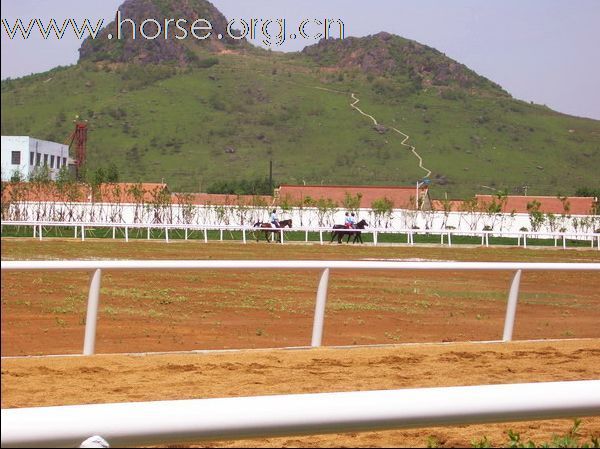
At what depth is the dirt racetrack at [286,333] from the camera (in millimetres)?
7633

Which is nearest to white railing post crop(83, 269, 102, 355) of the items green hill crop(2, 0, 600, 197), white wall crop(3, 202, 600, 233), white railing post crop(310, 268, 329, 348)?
white railing post crop(310, 268, 329, 348)

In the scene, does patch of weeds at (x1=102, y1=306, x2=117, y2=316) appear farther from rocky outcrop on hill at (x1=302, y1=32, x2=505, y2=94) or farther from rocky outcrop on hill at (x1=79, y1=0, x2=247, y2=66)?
rocky outcrop on hill at (x1=302, y1=32, x2=505, y2=94)

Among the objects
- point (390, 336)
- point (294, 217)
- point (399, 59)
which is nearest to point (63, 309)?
point (390, 336)

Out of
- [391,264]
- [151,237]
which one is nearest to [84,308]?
[391,264]

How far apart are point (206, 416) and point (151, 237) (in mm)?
34600

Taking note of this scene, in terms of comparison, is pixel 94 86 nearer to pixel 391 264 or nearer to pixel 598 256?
pixel 598 256

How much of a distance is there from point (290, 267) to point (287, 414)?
7.20 metres

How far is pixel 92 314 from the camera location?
841 cm

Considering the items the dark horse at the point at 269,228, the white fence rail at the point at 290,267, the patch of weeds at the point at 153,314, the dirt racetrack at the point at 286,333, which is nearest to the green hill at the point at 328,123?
the dark horse at the point at 269,228

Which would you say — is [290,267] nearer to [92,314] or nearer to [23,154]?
[92,314]

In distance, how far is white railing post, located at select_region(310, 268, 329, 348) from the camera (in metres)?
9.29

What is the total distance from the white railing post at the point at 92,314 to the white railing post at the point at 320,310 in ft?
6.91

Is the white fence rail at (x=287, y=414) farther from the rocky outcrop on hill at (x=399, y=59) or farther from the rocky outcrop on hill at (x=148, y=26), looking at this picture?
the rocky outcrop on hill at (x=399, y=59)

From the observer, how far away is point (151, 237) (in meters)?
35.9
